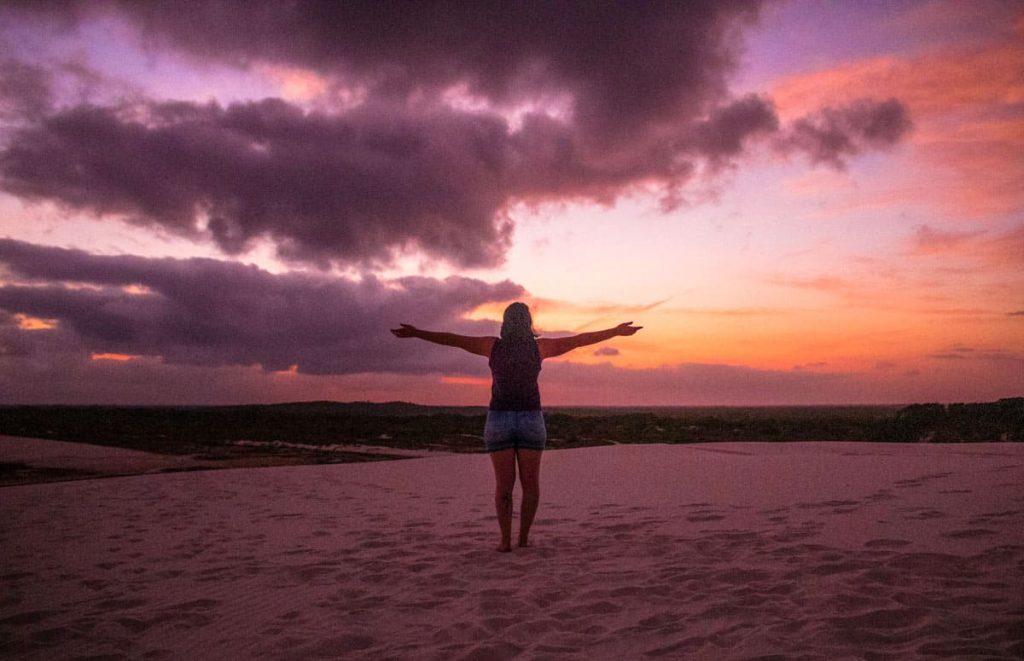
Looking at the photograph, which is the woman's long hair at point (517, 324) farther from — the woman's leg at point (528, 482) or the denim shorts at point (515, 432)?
the woman's leg at point (528, 482)

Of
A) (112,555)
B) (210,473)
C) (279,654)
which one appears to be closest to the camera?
(279,654)

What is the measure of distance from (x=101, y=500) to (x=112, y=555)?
442 centimetres

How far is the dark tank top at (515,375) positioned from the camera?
5.92m

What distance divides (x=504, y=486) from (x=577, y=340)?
1.53 m

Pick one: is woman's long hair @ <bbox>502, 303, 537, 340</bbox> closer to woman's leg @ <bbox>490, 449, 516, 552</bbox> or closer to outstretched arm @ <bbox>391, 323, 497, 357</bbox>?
outstretched arm @ <bbox>391, 323, 497, 357</bbox>

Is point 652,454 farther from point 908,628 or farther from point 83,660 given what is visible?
point 83,660

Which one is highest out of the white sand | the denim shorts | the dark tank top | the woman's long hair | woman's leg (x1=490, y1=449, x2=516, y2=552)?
the woman's long hair

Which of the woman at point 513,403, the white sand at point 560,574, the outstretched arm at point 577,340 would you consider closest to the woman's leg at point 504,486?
the woman at point 513,403

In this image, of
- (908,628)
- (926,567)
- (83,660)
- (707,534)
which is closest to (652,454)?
(707,534)

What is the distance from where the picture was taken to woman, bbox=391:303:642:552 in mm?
5887

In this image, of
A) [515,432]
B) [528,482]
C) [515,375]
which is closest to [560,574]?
[528,482]

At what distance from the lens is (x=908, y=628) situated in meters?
3.64

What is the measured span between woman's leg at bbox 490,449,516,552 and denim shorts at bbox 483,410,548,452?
0.08 meters

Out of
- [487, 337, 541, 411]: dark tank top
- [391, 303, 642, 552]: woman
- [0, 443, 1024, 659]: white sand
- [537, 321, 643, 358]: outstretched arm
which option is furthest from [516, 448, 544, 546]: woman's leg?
[537, 321, 643, 358]: outstretched arm
